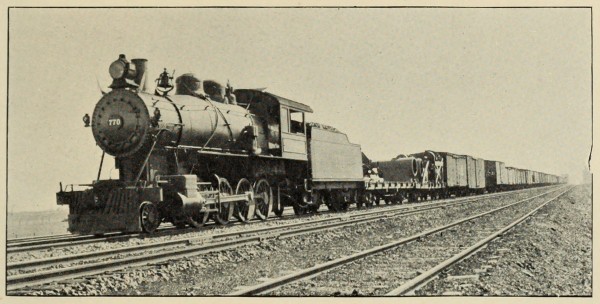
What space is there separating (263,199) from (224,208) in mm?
1867

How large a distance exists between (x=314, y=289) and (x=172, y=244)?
154 inches

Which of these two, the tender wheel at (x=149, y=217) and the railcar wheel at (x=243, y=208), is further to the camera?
the railcar wheel at (x=243, y=208)

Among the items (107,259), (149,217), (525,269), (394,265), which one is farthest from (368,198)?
(107,259)

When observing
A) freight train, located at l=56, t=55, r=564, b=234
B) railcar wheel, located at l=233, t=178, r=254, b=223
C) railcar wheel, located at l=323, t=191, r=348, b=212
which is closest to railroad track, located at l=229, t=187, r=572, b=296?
freight train, located at l=56, t=55, r=564, b=234

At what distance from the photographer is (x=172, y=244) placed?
9.45 m

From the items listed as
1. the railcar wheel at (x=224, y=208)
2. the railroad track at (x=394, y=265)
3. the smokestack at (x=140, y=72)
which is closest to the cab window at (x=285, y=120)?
the railcar wheel at (x=224, y=208)

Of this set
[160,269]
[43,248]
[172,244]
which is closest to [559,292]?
[160,269]

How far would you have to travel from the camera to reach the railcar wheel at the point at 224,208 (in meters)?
13.1

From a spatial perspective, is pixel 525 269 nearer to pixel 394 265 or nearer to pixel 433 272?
pixel 433 272

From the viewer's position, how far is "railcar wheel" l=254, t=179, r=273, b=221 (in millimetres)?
14914

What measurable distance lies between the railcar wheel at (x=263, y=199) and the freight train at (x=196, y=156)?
0.03 metres

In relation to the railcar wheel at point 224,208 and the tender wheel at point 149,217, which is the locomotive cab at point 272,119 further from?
the tender wheel at point 149,217

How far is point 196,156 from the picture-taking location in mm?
12391

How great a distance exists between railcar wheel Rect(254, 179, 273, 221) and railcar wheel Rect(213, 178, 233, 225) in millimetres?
1241
